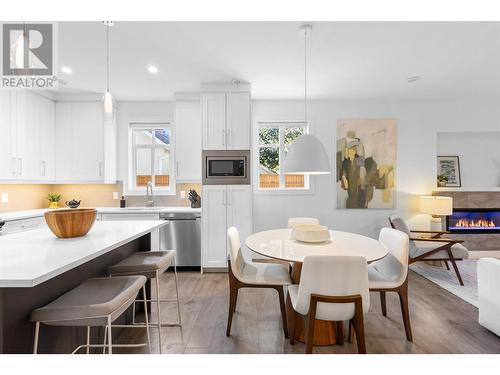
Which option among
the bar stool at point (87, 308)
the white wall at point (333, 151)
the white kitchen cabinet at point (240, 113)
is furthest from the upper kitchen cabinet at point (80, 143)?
the bar stool at point (87, 308)

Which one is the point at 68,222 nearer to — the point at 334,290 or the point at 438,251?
the point at 334,290

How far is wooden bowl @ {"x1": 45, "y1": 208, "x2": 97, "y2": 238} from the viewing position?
1.63 meters

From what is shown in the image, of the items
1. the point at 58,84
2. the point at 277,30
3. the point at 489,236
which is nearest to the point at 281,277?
the point at 277,30

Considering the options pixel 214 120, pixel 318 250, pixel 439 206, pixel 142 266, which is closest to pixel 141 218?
pixel 214 120

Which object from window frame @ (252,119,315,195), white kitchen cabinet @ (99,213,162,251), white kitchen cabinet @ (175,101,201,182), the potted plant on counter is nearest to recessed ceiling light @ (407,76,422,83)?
window frame @ (252,119,315,195)

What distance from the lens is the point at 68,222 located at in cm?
166

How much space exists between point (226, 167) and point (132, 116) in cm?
195

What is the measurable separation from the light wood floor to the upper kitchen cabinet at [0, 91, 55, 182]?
7.93 feet

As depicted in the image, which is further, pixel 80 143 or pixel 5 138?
pixel 80 143

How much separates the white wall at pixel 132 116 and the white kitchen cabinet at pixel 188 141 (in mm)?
422

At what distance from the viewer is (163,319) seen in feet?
8.04

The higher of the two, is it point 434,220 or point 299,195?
point 299,195

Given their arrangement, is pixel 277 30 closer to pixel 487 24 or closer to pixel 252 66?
pixel 252 66

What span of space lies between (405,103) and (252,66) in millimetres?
2831
